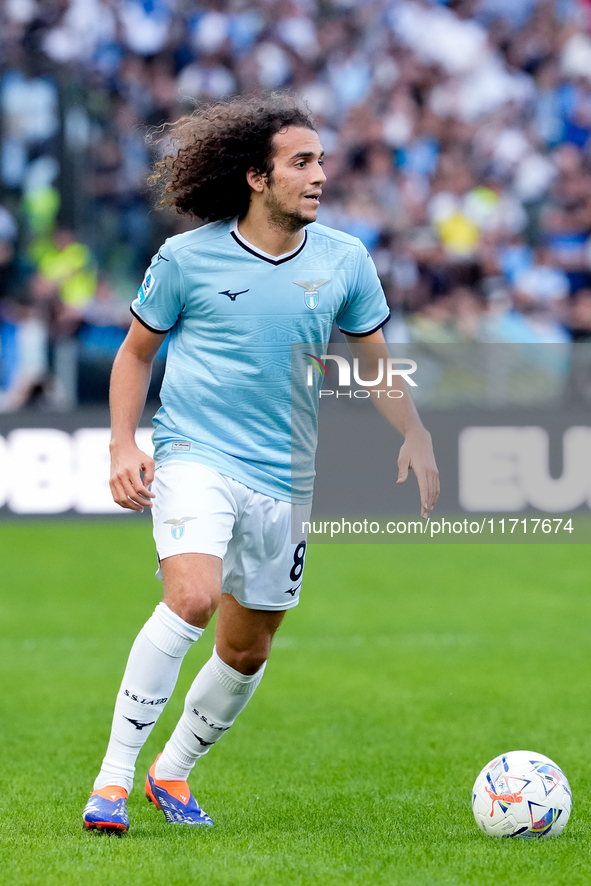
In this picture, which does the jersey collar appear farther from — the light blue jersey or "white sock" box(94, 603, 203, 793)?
"white sock" box(94, 603, 203, 793)

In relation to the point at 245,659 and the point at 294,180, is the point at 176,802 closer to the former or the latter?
A: the point at 245,659

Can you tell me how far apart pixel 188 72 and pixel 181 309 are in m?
12.1

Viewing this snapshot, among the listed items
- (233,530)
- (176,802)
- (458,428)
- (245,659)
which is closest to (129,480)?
(233,530)

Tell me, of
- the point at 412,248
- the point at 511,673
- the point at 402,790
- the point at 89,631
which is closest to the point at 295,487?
the point at 402,790

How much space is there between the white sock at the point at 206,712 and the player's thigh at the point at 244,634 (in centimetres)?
4

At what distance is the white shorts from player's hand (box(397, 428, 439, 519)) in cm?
38

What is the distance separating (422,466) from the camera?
4438 millimetres

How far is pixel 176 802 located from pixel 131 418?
1369mm

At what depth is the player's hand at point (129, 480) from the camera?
4020mm

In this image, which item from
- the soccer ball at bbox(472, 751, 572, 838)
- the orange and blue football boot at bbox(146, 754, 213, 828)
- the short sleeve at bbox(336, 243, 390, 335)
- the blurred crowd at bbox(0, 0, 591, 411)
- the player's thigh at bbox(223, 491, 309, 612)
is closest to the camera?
the soccer ball at bbox(472, 751, 572, 838)

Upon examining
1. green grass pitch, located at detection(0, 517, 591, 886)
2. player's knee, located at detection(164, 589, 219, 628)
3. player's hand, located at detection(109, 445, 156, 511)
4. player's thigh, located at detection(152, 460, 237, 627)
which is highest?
player's hand, located at detection(109, 445, 156, 511)

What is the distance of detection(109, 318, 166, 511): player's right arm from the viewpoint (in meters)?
Answer: 4.03

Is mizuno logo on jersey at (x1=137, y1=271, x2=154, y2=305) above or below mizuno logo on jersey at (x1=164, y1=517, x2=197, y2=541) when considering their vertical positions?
above
